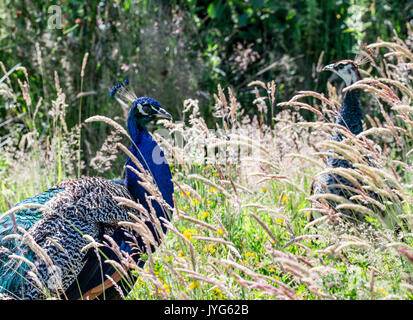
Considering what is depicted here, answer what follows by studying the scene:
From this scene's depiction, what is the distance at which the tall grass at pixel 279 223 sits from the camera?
1699mm

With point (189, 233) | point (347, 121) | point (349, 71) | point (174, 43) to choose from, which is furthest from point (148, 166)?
point (174, 43)

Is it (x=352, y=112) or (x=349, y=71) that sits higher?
(x=349, y=71)

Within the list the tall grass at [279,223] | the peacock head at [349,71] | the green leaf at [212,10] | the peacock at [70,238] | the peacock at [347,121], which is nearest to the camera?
the tall grass at [279,223]

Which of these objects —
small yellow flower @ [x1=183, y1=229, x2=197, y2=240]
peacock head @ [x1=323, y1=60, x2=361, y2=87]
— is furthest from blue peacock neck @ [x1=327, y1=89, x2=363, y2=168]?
small yellow flower @ [x1=183, y1=229, x2=197, y2=240]

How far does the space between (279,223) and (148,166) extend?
82 centimetres

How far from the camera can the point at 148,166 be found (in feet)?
10.1

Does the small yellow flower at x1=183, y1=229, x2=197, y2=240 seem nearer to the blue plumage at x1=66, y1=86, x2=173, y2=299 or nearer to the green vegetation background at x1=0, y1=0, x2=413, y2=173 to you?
the blue plumage at x1=66, y1=86, x2=173, y2=299

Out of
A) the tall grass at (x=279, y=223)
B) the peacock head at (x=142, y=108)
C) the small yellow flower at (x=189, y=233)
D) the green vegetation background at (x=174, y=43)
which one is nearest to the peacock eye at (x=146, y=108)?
the peacock head at (x=142, y=108)

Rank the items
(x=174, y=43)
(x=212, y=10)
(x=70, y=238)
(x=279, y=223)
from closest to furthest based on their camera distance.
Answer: (x=70, y=238) < (x=279, y=223) < (x=174, y=43) < (x=212, y=10)

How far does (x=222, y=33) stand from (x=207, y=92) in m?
0.68

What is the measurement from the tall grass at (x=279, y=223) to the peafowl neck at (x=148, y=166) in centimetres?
9

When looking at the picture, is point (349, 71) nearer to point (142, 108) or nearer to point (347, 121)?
point (347, 121)

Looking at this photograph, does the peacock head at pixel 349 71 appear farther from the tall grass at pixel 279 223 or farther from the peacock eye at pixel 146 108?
the peacock eye at pixel 146 108
